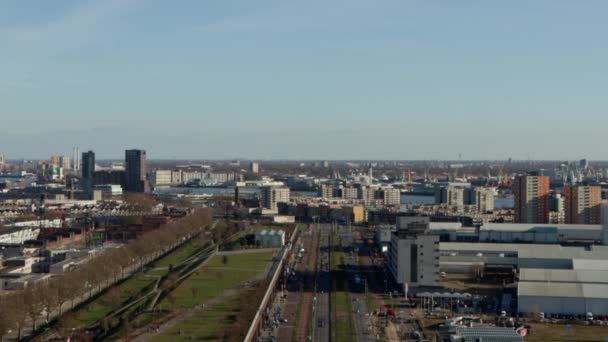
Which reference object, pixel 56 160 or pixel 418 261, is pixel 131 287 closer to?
pixel 418 261

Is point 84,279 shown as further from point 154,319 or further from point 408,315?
point 408,315

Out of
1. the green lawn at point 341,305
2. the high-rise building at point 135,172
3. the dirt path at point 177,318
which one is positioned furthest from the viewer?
the high-rise building at point 135,172

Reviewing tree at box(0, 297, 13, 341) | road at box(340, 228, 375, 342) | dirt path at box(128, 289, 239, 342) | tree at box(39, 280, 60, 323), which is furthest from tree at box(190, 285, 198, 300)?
tree at box(0, 297, 13, 341)

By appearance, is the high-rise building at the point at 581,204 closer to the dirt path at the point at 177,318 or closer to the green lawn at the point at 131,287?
the green lawn at the point at 131,287

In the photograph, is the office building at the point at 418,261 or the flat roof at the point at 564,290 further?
the office building at the point at 418,261

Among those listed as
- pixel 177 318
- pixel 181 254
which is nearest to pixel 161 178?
pixel 181 254

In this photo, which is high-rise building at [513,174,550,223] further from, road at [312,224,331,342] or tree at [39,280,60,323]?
tree at [39,280,60,323]

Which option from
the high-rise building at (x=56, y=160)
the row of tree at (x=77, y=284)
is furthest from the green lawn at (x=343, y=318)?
the high-rise building at (x=56, y=160)
